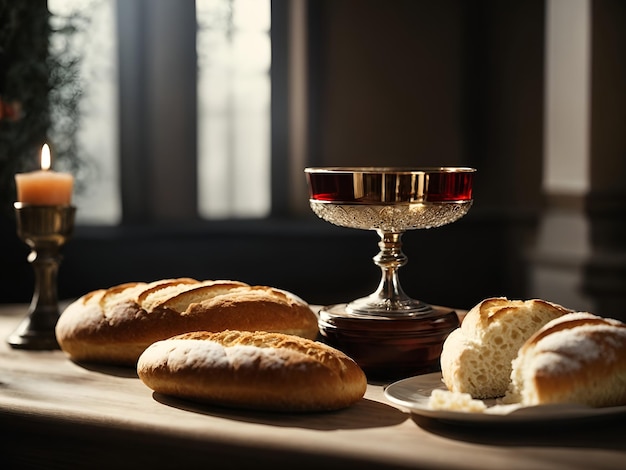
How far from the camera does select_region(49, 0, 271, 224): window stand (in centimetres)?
582

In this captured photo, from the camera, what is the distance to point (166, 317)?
5.51ft

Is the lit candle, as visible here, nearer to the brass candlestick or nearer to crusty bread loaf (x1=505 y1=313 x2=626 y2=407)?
the brass candlestick

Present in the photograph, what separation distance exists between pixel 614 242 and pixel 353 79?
2.00m

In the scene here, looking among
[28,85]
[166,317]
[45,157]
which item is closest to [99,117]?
[28,85]

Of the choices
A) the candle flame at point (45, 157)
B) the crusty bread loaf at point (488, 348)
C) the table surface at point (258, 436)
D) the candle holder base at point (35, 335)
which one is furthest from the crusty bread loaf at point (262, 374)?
the candle flame at point (45, 157)

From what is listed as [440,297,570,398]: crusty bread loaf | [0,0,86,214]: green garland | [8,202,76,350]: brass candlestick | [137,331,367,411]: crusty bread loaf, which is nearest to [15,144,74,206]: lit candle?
[8,202,76,350]: brass candlestick

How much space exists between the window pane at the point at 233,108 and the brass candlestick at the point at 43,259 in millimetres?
4162

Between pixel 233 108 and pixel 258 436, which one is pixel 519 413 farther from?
pixel 233 108

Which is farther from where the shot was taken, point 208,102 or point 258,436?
point 208,102

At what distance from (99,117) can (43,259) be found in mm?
4053

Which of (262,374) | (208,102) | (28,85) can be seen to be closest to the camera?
(262,374)

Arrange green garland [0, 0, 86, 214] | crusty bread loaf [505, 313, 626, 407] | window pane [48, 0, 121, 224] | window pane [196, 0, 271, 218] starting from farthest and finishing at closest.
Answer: window pane [196, 0, 271, 218], window pane [48, 0, 121, 224], green garland [0, 0, 86, 214], crusty bread loaf [505, 313, 626, 407]

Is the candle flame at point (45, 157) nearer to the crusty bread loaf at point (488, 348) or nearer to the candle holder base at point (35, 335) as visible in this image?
the candle holder base at point (35, 335)

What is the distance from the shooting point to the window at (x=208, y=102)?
5820 mm
